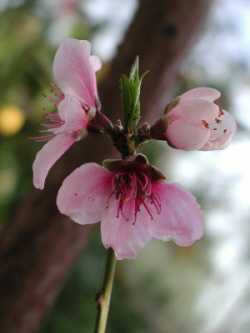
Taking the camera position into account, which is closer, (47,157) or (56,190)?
(47,157)

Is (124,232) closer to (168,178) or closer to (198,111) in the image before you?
(198,111)

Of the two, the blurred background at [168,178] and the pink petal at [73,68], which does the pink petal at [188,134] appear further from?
the blurred background at [168,178]

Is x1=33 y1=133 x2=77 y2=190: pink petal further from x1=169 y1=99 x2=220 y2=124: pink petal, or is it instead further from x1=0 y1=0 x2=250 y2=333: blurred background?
x1=0 y1=0 x2=250 y2=333: blurred background

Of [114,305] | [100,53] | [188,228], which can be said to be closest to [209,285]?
[114,305]

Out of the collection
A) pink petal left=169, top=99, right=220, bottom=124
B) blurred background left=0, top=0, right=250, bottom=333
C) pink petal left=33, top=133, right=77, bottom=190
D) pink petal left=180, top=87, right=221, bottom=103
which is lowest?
blurred background left=0, top=0, right=250, bottom=333

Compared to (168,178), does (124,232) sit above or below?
above

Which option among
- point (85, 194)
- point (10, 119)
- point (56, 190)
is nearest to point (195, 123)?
point (85, 194)

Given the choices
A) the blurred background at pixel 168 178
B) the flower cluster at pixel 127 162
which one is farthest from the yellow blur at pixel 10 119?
the flower cluster at pixel 127 162

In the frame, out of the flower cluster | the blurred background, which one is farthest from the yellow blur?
the flower cluster

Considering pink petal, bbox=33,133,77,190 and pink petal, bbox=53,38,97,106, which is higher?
pink petal, bbox=53,38,97,106
